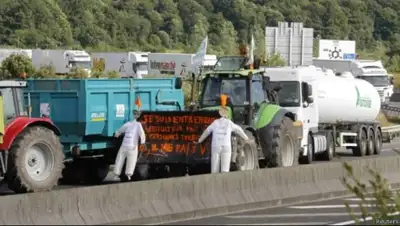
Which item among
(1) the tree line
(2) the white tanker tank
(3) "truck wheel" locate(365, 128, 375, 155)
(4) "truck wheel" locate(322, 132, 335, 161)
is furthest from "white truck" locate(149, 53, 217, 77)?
(4) "truck wheel" locate(322, 132, 335, 161)

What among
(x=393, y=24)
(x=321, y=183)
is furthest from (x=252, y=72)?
(x=393, y=24)

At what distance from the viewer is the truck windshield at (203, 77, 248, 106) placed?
Result: 2567cm

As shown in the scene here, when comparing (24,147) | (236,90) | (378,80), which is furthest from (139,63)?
(24,147)

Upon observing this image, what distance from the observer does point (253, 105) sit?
25500 millimetres

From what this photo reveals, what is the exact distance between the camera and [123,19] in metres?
120

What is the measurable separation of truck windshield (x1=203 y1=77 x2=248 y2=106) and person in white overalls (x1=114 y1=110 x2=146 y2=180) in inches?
129

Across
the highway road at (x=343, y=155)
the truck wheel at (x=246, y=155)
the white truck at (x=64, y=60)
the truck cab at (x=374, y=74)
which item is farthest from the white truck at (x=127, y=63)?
the truck wheel at (x=246, y=155)

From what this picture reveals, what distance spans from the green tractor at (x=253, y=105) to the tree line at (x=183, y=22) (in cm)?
6732

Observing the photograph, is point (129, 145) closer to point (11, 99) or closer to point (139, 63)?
point (11, 99)

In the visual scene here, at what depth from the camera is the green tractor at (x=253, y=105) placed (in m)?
25.5

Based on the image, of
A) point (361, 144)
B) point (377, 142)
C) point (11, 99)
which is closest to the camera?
point (11, 99)

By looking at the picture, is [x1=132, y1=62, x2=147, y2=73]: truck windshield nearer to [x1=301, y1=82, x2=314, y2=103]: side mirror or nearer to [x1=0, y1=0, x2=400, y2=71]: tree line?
[x1=0, y1=0, x2=400, y2=71]: tree line

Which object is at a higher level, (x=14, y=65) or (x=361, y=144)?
(x=14, y=65)

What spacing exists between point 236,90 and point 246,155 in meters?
2.15
